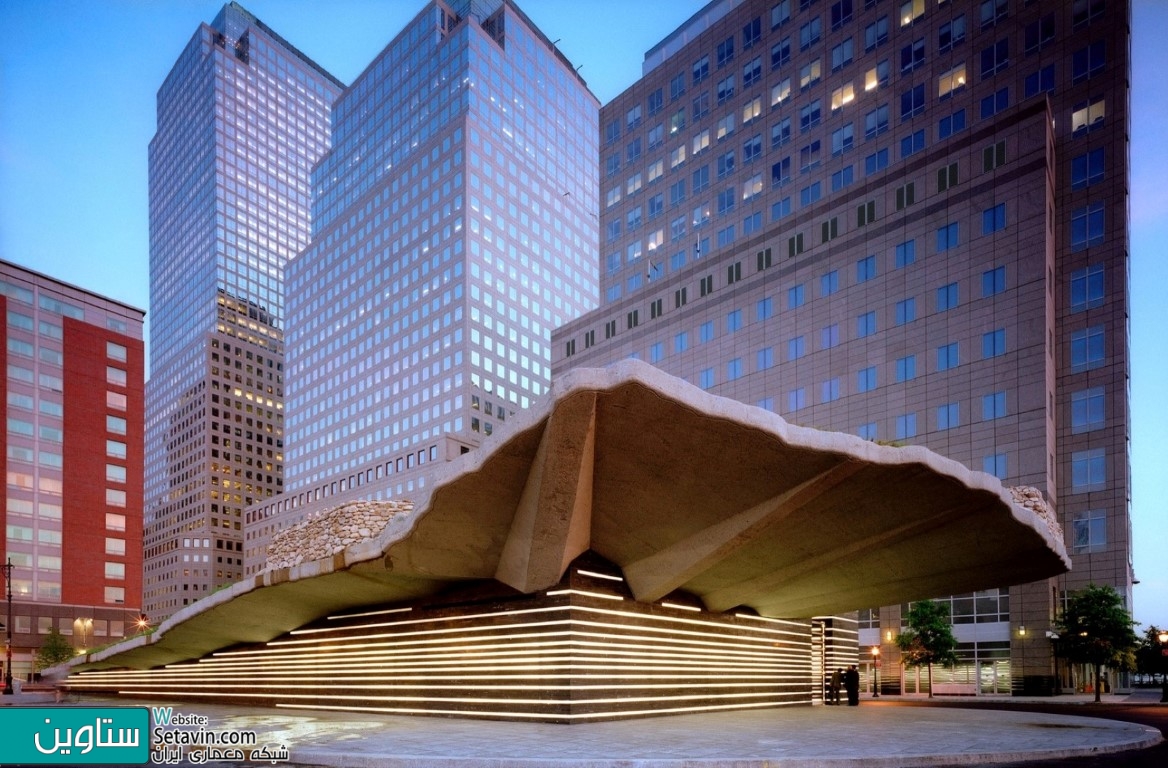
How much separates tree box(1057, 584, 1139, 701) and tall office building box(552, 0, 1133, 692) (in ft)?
13.3

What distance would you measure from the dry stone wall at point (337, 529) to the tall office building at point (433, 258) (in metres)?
91.9

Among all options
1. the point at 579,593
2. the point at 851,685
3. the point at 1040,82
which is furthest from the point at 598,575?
the point at 1040,82

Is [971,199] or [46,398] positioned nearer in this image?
[971,199]

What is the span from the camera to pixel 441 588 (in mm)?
24375

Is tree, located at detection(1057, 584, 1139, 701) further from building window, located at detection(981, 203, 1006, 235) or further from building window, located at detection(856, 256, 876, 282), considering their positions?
building window, located at detection(856, 256, 876, 282)

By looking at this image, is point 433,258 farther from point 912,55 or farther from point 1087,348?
point 1087,348

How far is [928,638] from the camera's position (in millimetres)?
55250

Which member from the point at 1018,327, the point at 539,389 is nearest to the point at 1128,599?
the point at 1018,327

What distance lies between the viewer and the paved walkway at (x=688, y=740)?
46.0ft

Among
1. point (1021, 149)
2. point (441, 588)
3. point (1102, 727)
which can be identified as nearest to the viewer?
point (1102, 727)

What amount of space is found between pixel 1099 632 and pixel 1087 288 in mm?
23873

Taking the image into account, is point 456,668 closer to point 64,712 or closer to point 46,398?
point 64,712

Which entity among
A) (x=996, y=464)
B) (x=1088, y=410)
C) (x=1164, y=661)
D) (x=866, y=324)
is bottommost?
(x=1164, y=661)

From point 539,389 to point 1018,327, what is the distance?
92.7m
